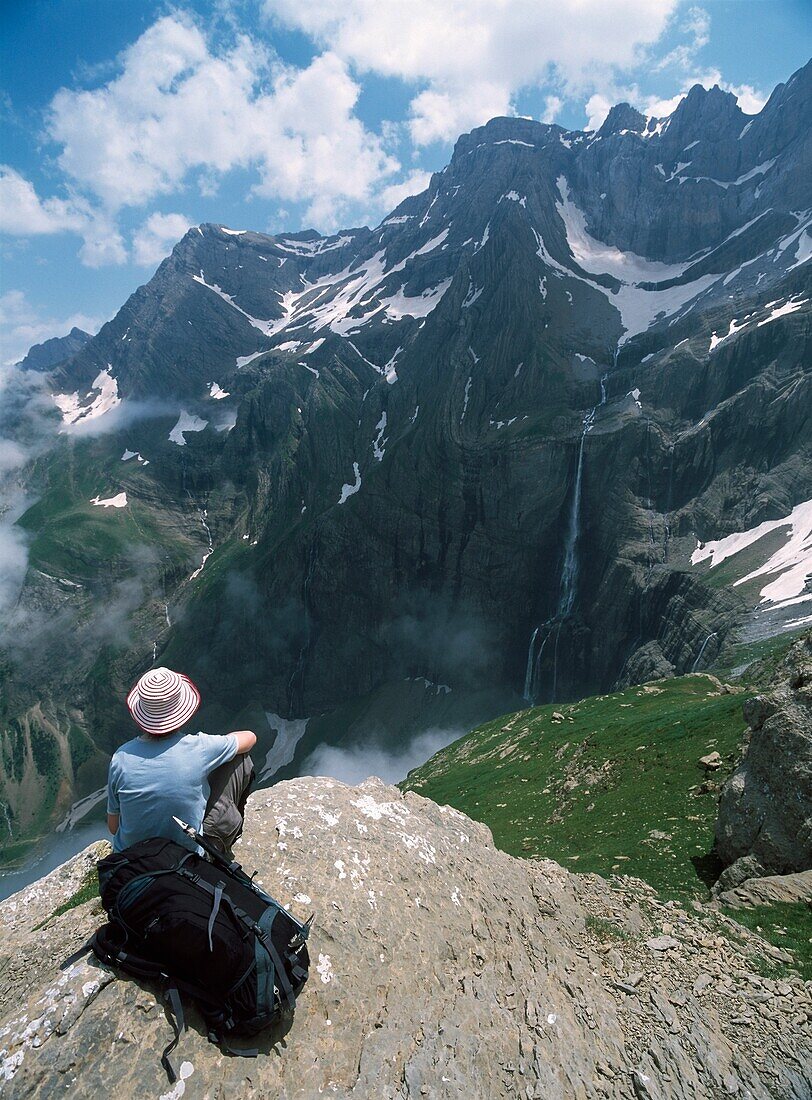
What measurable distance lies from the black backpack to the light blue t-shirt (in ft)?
1.06

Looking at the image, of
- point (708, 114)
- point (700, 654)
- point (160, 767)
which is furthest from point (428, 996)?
point (708, 114)

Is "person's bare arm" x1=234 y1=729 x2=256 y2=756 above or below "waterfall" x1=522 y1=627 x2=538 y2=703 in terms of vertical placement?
above

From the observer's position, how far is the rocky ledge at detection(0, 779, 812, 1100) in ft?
18.9

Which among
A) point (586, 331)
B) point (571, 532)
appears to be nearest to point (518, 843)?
point (571, 532)

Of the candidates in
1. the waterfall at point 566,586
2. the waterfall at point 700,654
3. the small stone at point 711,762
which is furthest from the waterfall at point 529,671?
the small stone at point 711,762

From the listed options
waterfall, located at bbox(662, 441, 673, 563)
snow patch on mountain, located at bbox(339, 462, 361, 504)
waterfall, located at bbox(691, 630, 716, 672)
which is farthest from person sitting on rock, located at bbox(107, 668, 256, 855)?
snow patch on mountain, located at bbox(339, 462, 361, 504)

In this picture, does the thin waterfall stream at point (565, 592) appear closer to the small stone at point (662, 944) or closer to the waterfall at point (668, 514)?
the waterfall at point (668, 514)

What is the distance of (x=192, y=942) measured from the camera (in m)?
5.51

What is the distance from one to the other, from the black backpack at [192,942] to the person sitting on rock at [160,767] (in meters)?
0.35

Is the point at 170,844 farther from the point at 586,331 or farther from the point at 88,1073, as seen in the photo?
the point at 586,331

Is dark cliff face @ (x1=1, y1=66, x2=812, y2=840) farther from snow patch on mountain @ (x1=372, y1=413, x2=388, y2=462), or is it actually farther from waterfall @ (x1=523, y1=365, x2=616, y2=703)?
snow patch on mountain @ (x1=372, y1=413, x2=388, y2=462)

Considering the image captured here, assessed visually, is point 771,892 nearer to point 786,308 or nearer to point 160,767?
point 160,767

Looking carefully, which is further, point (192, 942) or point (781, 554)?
point (781, 554)

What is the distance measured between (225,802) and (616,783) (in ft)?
80.9
